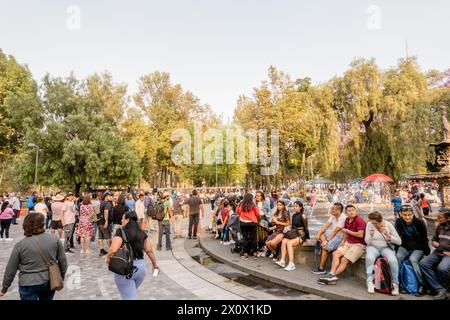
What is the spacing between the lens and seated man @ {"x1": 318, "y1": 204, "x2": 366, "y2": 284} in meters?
6.58

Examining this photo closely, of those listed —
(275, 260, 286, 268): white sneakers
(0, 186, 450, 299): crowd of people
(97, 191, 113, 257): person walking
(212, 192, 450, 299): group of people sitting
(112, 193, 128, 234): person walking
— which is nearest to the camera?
(0, 186, 450, 299): crowd of people

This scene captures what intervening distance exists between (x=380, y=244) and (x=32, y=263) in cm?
559

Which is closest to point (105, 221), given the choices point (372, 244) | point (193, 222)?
point (193, 222)

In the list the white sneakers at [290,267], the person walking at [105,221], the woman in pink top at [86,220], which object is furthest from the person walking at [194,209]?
the white sneakers at [290,267]

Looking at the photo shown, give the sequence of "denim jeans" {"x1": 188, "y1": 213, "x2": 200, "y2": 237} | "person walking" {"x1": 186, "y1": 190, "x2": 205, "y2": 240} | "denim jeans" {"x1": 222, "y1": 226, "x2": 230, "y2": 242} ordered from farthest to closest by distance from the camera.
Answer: "denim jeans" {"x1": 188, "y1": 213, "x2": 200, "y2": 237}
"person walking" {"x1": 186, "y1": 190, "x2": 205, "y2": 240}
"denim jeans" {"x1": 222, "y1": 226, "x2": 230, "y2": 242}

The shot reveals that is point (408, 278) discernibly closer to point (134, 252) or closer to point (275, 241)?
point (275, 241)

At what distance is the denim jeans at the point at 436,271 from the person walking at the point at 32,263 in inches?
229

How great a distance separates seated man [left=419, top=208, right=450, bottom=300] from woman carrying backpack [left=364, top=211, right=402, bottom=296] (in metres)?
0.47

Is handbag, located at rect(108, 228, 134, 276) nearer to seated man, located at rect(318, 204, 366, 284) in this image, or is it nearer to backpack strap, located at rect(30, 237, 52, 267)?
backpack strap, located at rect(30, 237, 52, 267)

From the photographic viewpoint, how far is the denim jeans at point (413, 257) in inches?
232

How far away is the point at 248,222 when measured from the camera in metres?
9.09

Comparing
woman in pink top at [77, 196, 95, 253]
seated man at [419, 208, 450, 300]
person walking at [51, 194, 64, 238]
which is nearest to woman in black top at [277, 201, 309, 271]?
seated man at [419, 208, 450, 300]
